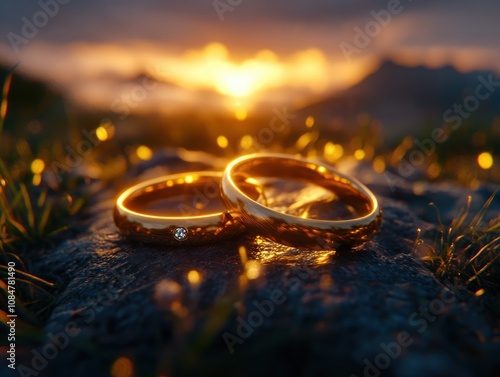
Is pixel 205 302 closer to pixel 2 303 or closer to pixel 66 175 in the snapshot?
pixel 2 303

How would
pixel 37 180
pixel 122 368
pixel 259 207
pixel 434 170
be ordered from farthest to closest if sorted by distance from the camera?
pixel 434 170 < pixel 37 180 < pixel 259 207 < pixel 122 368

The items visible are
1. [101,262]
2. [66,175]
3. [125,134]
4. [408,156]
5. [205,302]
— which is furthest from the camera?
[125,134]

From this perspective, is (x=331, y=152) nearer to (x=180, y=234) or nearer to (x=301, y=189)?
(x=301, y=189)

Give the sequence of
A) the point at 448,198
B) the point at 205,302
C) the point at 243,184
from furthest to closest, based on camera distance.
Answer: the point at 448,198 < the point at 243,184 < the point at 205,302

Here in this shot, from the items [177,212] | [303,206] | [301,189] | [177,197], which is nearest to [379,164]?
[301,189]

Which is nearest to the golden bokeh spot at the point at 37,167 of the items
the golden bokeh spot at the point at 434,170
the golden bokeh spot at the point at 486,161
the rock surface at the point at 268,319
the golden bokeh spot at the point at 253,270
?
the rock surface at the point at 268,319

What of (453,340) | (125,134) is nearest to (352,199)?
(453,340)

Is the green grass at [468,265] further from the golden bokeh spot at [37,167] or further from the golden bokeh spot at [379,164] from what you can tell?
the golden bokeh spot at [37,167]
